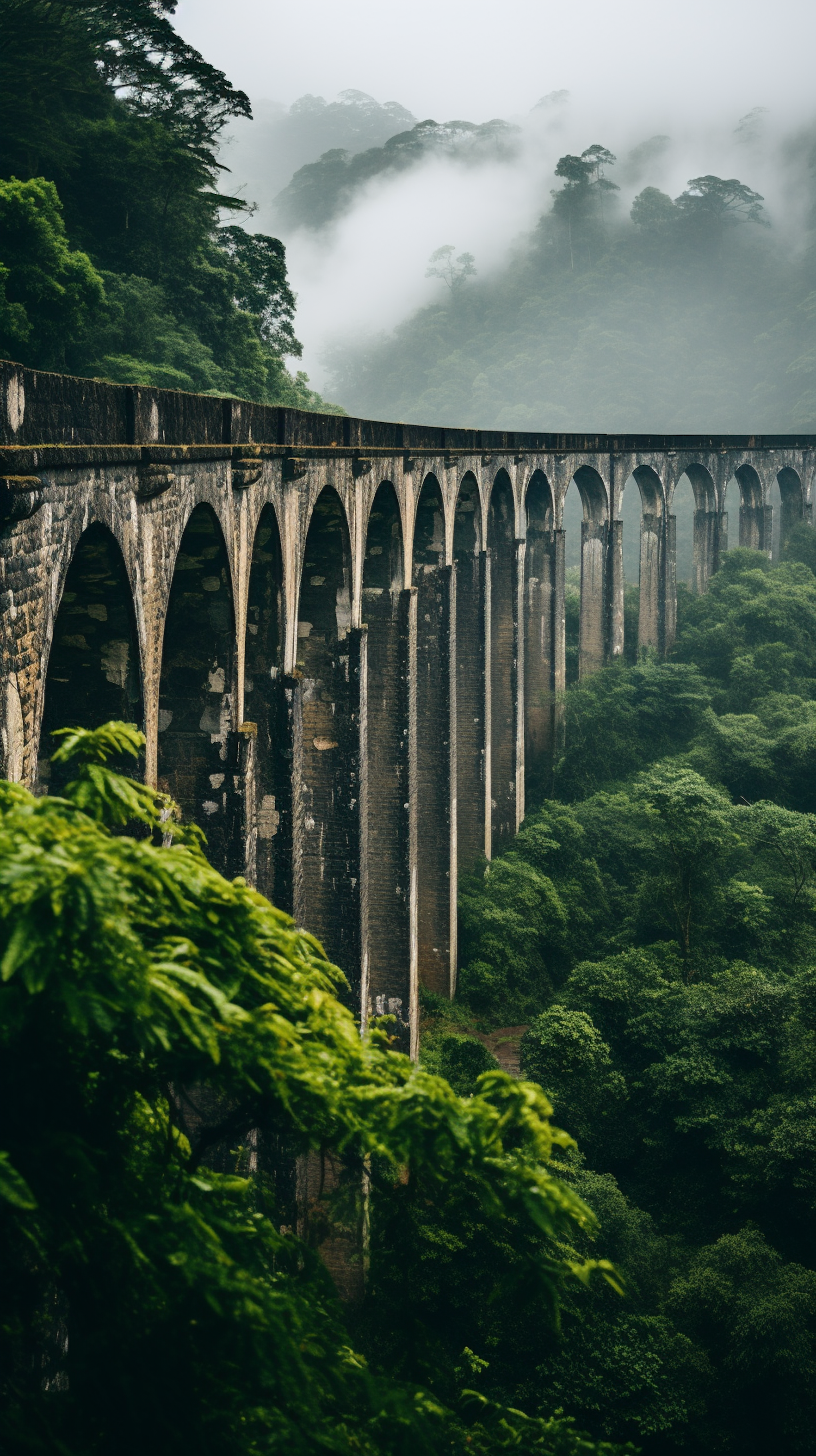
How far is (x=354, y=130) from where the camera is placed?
124938 mm

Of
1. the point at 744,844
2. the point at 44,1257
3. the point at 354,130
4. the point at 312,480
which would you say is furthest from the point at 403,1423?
the point at 354,130

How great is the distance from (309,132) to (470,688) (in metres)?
118

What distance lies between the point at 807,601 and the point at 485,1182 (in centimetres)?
3322

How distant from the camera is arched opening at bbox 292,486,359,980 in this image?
13867mm

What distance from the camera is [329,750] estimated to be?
14070mm

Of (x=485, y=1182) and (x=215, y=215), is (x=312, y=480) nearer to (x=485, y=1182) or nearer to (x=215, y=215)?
(x=485, y=1182)

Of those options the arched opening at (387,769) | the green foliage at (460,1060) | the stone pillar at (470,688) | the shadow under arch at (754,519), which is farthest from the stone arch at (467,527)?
the shadow under arch at (754,519)

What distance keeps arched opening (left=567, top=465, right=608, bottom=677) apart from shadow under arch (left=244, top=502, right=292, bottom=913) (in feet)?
65.9

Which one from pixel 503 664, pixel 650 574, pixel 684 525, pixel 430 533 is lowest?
pixel 503 664

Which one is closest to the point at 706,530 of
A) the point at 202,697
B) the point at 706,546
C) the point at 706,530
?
the point at 706,530

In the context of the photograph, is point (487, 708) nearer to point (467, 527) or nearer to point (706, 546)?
point (467, 527)

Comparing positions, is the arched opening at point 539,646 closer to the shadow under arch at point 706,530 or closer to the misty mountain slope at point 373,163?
the shadow under arch at point 706,530

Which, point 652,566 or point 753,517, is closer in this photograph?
point 652,566

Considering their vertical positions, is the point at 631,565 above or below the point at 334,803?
above
